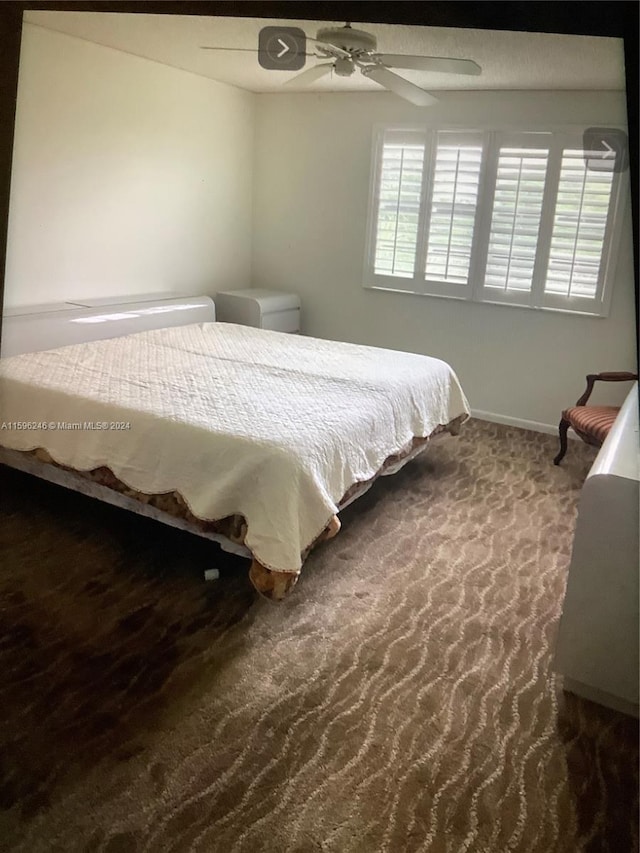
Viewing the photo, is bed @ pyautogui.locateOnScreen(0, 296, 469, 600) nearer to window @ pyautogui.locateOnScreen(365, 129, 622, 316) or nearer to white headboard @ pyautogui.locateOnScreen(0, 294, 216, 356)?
white headboard @ pyautogui.locateOnScreen(0, 294, 216, 356)

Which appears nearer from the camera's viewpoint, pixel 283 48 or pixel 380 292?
pixel 283 48

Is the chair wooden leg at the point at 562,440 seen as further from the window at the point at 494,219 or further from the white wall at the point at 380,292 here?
the window at the point at 494,219

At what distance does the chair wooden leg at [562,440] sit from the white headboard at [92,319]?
2.35 metres

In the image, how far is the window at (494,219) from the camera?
3854 mm

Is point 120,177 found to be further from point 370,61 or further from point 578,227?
point 578,227

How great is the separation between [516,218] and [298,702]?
3302 mm

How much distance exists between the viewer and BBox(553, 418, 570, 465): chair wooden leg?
145 inches

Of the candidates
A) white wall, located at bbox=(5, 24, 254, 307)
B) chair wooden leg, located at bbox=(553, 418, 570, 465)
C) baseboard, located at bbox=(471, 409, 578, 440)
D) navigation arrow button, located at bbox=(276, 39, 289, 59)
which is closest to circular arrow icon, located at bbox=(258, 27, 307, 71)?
navigation arrow button, located at bbox=(276, 39, 289, 59)

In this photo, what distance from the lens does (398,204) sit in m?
4.48

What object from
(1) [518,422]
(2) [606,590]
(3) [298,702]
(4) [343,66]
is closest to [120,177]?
(4) [343,66]

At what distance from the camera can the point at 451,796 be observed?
5.33 ft

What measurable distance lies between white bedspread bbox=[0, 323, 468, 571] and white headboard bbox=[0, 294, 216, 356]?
0.36ft

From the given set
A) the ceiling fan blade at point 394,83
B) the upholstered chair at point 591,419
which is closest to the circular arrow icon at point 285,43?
the ceiling fan blade at point 394,83

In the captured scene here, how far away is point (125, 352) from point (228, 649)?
1.83 m
